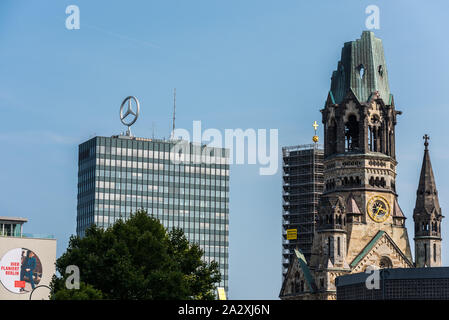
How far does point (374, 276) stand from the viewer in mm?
116938

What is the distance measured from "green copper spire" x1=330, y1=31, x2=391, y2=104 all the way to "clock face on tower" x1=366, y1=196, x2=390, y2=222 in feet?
46.3

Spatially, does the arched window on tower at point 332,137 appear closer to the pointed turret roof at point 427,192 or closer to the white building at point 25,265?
the pointed turret roof at point 427,192

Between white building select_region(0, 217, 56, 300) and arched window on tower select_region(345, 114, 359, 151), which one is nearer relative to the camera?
white building select_region(0, 217, 56, 300)

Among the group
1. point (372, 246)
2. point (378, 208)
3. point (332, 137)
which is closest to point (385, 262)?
point (372, 246)

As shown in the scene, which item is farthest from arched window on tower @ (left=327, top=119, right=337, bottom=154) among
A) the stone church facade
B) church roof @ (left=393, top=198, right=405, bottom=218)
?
church roof @ (left=393, top=198, right=405, bottom=218)

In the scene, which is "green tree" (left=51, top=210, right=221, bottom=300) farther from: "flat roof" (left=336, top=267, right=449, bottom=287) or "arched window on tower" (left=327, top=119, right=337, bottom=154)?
"arched window on tower" (left=327, top=119, right=337, bottom=154)

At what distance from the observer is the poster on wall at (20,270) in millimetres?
154750

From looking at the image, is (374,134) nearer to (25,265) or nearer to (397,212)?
(397,212)

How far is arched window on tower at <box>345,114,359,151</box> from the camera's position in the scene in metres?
169

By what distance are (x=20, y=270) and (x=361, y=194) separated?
48.0m
